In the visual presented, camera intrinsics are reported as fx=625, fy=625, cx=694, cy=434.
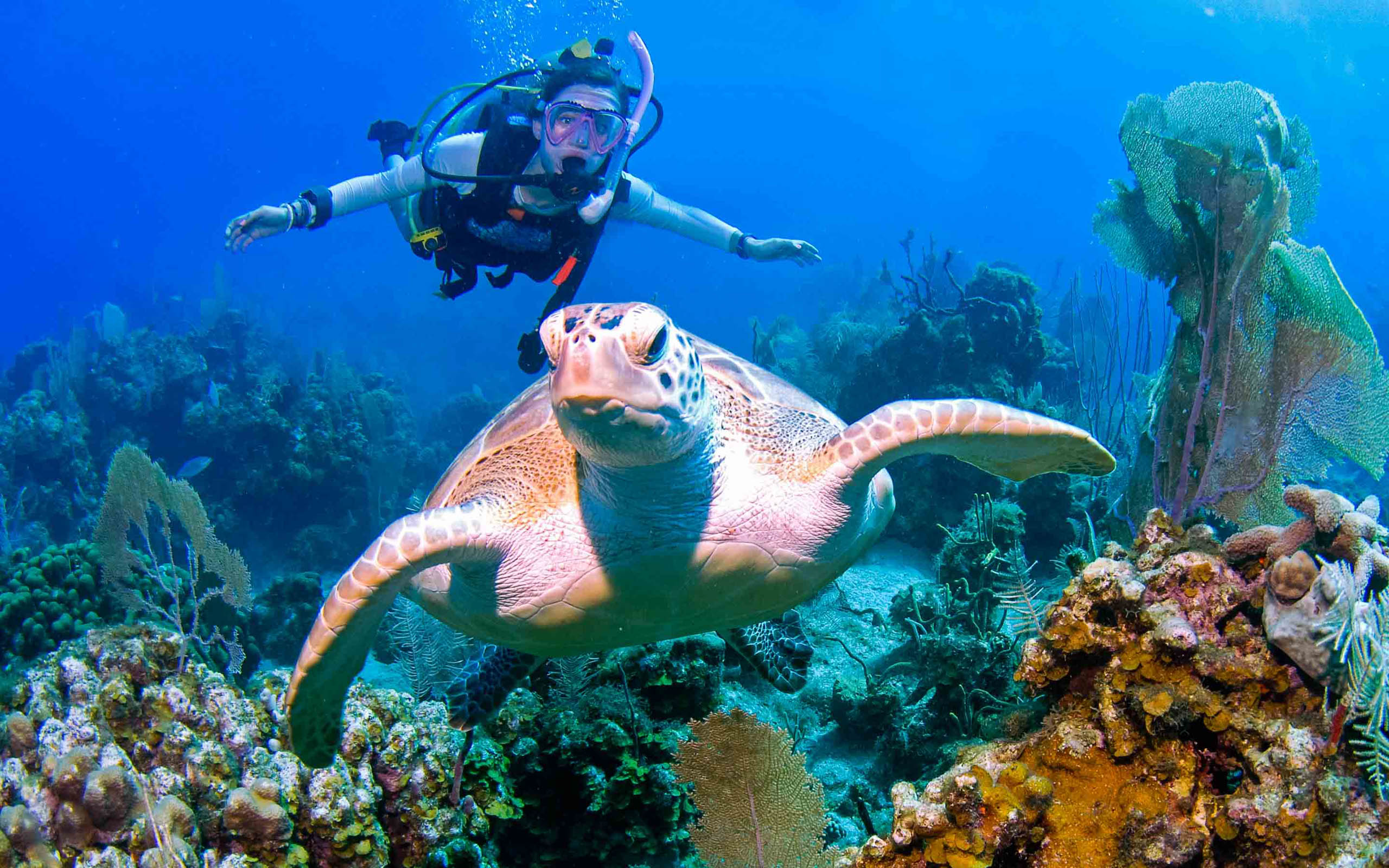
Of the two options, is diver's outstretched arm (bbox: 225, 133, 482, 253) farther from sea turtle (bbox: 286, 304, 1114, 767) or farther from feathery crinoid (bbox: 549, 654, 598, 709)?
feathery crinoid (bbox: 549, 654, 598, 709)

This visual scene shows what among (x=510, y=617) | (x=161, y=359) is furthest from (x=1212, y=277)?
(x=161, y=359)

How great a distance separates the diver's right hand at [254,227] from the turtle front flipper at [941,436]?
4.57 m

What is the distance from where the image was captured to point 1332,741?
1618mm

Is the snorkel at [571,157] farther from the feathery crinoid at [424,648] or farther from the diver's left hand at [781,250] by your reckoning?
the feathery crinoid at [424,648]

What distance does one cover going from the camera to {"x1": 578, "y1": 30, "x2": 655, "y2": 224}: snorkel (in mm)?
5164

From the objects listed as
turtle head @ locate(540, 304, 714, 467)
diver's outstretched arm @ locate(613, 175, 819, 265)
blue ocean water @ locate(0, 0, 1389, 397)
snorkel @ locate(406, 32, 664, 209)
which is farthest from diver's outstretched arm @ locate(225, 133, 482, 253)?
blue ocean water @ locate(0, 0, 1389, 397)

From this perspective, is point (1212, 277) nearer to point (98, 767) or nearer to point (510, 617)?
point (510, 617)

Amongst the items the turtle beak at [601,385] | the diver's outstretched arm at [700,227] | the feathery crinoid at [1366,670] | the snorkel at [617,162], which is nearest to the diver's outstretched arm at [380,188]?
the snorkel at [617,162]

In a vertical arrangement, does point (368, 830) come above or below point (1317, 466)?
below

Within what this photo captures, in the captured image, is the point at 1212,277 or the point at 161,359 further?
the point at 161,359

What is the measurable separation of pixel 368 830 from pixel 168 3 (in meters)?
98.2

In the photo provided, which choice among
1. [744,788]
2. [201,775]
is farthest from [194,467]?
[744,788]

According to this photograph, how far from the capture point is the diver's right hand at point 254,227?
465cm

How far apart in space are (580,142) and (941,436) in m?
4.17
